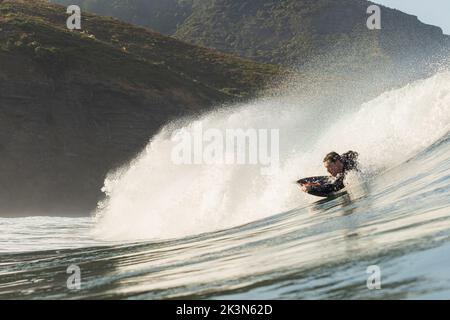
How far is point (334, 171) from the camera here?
1653 cm

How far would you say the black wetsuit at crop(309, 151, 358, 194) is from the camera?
16.1 m

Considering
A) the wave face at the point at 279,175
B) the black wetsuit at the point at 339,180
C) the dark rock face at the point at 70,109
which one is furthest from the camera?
the dark rock face at the point at 70,109

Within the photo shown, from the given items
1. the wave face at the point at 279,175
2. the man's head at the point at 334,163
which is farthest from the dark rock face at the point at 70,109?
the man's head at the point at 334,163

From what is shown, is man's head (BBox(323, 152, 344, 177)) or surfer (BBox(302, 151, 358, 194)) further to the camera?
man's head (BBox(323, 152, 344, 177))

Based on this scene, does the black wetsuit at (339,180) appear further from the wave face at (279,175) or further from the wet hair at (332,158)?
the wave face at (279,175)

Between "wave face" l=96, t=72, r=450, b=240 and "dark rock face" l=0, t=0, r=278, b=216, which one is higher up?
"dark rock face" l=0, t=0, r=278, b=216

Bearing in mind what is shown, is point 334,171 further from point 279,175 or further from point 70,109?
point 70,109

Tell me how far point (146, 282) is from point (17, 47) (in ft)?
168

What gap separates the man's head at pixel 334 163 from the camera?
1636 cm

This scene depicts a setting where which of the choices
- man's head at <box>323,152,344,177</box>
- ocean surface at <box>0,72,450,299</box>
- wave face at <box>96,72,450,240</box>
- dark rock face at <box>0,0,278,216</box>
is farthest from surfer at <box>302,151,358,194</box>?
dark rock face at <box>0,0,278,216</box>

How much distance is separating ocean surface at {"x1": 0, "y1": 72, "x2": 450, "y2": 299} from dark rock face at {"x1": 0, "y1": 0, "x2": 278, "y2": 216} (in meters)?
19.3

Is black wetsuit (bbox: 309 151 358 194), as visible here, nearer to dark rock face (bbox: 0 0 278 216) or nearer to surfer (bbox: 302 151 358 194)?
surfer (bbox: 302 151 358 194)

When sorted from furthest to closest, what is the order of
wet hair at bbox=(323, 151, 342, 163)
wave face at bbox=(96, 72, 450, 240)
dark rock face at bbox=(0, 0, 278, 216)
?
dark rock face at bbox=(0, 0, 278, 216)
wave face at bbox=(96, 72, 450, 240)
wet hair at bbox=(323, 151, 342, 163)
